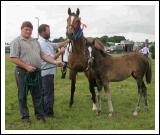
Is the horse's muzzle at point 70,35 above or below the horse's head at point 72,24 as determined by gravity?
below

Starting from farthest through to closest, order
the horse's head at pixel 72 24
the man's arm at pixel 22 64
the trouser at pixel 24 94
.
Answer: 1. the horse's head at pixel 72 24
2. the trouser at pixel 24 94
3. the man's arm at pixel 22 64

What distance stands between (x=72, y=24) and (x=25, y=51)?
1.33m

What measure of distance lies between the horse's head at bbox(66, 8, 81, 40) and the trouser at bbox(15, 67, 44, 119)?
4.40 ft

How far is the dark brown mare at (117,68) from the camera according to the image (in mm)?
8172

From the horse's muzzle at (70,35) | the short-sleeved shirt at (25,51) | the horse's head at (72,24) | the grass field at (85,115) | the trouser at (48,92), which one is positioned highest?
the horse's head at (72,24)

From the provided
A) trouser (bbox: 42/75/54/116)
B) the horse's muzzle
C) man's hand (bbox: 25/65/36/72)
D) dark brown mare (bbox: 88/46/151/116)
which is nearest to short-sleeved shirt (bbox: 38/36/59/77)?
trouser (bbox: 42/75/54/116)

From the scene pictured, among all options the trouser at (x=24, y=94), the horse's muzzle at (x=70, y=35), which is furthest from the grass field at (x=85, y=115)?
the horse's muzzle at (x=70, y=35)

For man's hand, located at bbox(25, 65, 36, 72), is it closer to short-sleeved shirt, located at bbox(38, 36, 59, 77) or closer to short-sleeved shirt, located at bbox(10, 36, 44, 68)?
short-sleeved shirt, located at bbox(10, 36, 44, 68)

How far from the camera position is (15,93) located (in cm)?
1140

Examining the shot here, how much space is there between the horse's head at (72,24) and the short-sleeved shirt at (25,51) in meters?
0.93

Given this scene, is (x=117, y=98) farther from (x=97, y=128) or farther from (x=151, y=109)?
(x=97, y=128)

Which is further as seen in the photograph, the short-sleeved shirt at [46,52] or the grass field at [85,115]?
the short-sleeved shirt at [46,52]

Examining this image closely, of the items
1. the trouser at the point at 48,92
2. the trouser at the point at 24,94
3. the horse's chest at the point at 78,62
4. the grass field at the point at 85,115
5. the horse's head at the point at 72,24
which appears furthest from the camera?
the horse's chest at the point at 78,62

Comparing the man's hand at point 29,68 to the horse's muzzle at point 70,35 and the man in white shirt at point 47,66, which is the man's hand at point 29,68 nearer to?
the man in white shirt at point 47,66
